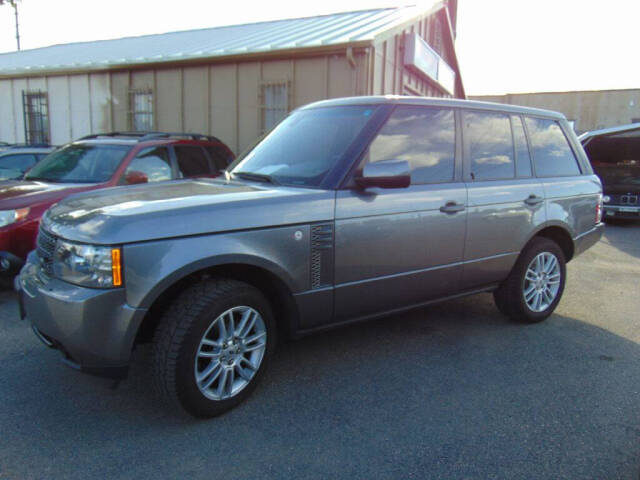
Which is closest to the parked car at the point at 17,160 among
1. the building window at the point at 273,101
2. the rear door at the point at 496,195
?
the building window at the point at 273,101

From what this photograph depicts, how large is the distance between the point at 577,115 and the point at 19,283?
41.0 meters

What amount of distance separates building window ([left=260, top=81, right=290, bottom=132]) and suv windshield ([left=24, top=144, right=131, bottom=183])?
4.39 meters

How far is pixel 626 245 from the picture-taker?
8.92 meters

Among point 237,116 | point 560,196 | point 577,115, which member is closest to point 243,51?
point 237,116

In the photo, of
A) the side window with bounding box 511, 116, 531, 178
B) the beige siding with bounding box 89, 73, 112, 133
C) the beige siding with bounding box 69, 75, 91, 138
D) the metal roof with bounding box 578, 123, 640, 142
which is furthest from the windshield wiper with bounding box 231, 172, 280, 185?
the metal roof with bounding box 578, 123, 640, 142

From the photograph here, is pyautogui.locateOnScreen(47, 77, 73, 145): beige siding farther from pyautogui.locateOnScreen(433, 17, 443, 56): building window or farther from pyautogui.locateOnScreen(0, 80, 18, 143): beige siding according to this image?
pyautogui.locateOnScreen(433, 17, 443, 56): building window

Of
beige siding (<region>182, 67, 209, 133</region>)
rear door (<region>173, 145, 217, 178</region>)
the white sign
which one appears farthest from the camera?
the white sign

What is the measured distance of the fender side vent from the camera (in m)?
3.08

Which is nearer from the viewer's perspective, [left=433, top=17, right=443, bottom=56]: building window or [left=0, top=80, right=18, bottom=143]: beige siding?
[left=0, top=80, right=18, bottom=143]: beige siding

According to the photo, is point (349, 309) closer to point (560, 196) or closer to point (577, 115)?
point (560, 196)

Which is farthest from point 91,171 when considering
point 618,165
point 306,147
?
point 618,165

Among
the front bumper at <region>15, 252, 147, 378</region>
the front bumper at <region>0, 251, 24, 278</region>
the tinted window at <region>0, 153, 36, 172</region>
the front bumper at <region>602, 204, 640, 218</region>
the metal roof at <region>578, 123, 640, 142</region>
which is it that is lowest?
the front bumper at <region>602, 204, 640, 218</region>

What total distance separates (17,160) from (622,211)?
12.2m

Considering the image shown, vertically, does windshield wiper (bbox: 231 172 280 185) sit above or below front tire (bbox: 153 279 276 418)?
above
